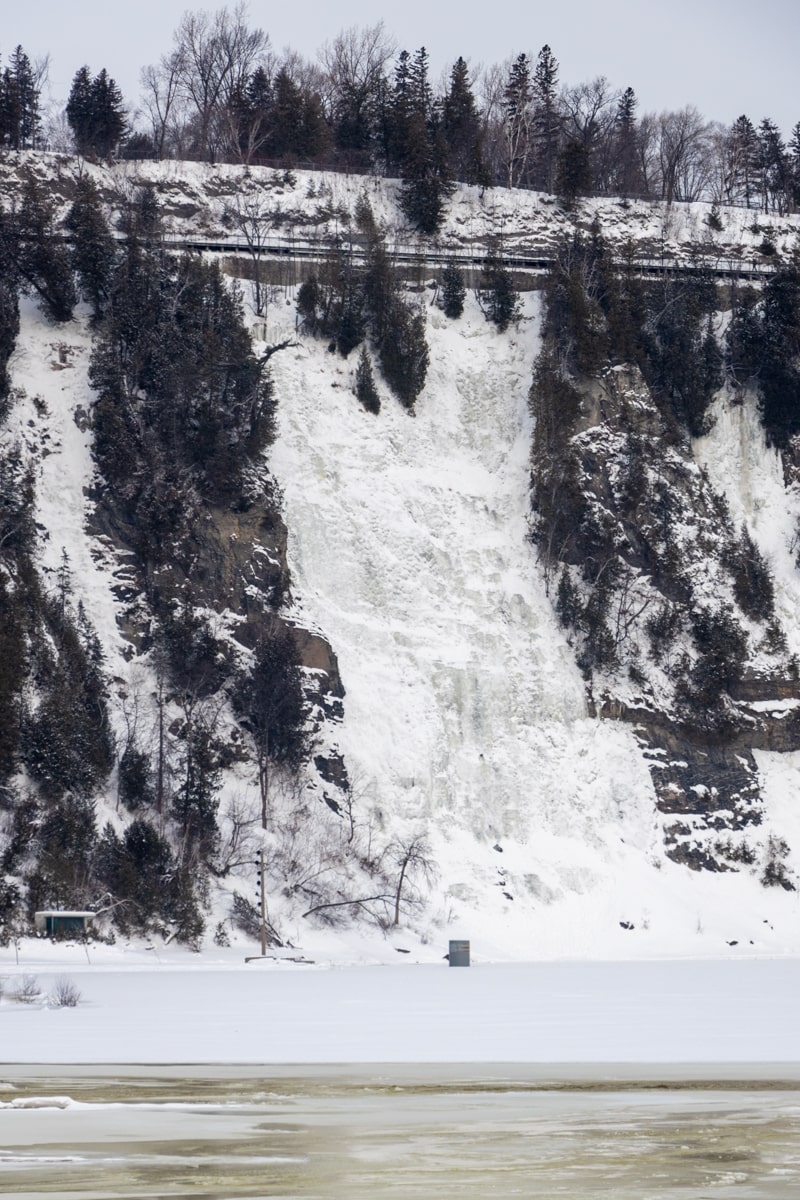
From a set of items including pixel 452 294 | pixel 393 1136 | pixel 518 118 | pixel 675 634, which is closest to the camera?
pixel 393 1136

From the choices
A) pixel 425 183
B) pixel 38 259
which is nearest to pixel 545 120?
pixel 425 183

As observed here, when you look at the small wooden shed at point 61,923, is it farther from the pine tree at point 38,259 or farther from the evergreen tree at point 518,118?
the evergreen tree at point 518,118

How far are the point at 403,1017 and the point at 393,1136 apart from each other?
13.7 meters

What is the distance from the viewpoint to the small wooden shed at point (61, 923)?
149 feet

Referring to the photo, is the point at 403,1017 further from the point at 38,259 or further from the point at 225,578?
the point at 38,259

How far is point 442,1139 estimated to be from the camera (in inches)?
532

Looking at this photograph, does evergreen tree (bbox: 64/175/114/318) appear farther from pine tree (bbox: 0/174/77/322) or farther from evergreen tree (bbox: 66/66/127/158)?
evergreen tree (bbox: 66/66/127/158)

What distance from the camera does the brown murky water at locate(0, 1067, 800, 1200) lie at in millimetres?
11508

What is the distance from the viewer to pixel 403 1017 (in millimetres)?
27125

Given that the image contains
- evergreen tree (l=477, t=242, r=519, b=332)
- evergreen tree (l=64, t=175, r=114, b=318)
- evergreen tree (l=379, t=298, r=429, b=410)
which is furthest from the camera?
evergreen tree (l=477, t=242, r=519, b=332)

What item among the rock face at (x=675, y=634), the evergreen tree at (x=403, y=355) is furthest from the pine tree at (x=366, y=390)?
the rock face at (x=675, y=634)

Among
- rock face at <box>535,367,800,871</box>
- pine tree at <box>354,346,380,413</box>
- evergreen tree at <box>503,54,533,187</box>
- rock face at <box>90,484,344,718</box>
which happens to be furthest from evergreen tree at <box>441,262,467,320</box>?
evergreen tree at <box>503,54,533,187</box>

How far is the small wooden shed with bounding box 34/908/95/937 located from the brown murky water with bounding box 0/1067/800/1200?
27.5m

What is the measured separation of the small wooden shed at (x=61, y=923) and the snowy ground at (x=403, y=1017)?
41.9 inches
